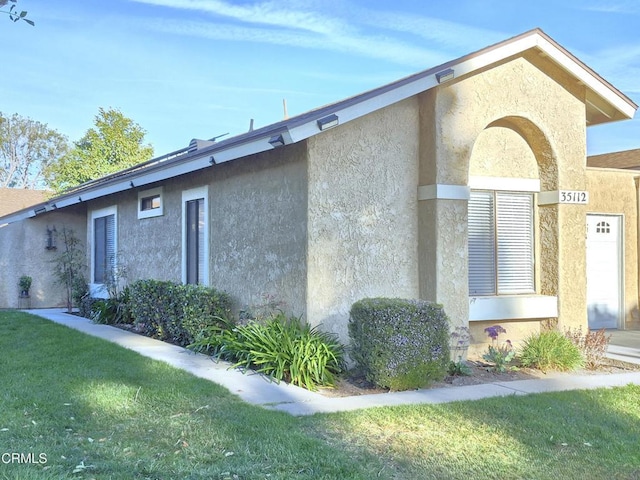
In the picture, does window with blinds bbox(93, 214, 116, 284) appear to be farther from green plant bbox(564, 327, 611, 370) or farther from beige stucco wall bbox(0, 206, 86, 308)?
green plant bbox(564, 327, 611, 370)

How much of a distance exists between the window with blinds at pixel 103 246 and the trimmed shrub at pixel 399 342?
962 centimetres

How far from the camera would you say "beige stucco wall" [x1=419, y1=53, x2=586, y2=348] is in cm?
894

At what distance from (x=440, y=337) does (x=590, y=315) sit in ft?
25.4

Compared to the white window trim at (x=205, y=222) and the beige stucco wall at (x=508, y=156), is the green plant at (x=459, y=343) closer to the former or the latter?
the beige stucco wall at (x=508, y=156)

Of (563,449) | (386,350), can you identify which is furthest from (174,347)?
(563,449)

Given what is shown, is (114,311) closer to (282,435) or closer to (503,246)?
(503,246)

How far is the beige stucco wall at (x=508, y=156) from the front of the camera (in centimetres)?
894

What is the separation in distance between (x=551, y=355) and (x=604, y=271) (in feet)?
20.3

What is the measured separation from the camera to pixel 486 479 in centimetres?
450

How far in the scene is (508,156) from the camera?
10102mm

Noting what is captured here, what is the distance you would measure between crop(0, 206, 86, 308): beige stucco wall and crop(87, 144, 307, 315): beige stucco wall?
627 centimetres

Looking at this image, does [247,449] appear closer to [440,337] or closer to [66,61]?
[440,337]

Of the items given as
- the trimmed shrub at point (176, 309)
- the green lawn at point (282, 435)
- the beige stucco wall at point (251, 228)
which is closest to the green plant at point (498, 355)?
the green lawn at point (282, 435)

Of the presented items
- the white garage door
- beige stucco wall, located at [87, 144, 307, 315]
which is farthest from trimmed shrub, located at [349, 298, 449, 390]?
the white garage door
